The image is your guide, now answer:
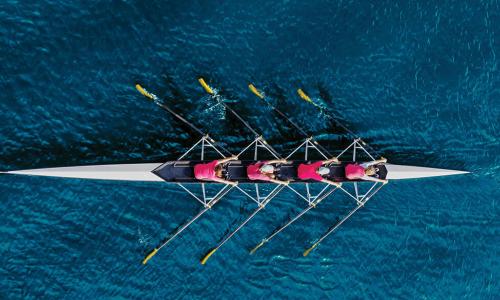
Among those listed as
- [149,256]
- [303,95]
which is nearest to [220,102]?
[303,95]

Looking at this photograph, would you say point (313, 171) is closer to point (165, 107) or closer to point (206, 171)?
point (206, 171)

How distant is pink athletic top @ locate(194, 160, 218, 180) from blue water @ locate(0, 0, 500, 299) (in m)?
2.10

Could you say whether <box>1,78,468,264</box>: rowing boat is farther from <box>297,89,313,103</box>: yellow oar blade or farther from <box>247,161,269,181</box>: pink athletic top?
<box>247,161,269,181</box>: pink athletic top

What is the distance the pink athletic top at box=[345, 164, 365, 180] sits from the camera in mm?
15617

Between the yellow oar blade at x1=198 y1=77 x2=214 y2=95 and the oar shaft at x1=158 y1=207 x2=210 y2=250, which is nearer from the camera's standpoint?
the oar shaft at x1=158 y1=207 x2=210 y2=250

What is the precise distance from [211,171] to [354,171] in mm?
4926

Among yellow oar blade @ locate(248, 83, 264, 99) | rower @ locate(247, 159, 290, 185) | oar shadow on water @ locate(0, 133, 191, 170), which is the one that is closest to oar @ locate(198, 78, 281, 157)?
yellow oar blade @ locate(248, 83, 264, 99)

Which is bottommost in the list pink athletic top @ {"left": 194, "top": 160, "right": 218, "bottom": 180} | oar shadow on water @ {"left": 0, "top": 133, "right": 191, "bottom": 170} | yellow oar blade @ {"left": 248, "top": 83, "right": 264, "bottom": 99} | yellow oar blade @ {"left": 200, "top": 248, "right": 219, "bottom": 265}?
yellow oar blade @ {"left": 200, "top": 248, "right": 219, "bottom": 265}

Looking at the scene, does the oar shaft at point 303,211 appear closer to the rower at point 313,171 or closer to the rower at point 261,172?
the rower at point 313,171

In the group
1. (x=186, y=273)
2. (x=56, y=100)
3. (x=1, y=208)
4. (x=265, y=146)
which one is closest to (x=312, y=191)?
(x=265, y=146)

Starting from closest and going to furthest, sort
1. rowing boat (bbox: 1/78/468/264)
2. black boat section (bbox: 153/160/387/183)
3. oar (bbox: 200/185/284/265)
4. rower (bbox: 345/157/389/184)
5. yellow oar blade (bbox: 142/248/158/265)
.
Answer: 1. rower (bbox: 345/157/389/184)
2. black boat section (bbox: 153/160/387/183)
3. rowing boat (bbox: 1/78/468/264)
4. yellow oar blade (bbox: 142/248/158/265)
5. oar (bbox: 200/185/284/265)

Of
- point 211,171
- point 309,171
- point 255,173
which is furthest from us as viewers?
point 309,171

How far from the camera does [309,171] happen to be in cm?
1553

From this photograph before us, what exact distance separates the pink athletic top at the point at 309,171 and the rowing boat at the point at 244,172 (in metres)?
0.55
